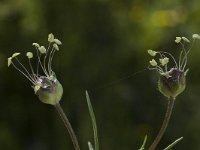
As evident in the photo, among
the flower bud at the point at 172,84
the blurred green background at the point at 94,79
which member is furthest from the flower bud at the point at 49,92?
the blurred green background at the point at 94,79

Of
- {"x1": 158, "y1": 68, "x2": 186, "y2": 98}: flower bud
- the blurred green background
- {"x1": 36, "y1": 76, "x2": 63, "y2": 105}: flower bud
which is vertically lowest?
the blurred green background

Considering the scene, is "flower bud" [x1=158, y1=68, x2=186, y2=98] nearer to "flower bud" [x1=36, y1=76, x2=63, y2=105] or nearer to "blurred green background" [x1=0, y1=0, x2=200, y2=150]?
"flower bud" [x1=36, y1=76, x2=63, y2=105]

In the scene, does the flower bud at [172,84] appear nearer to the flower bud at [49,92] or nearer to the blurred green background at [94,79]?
the flower bud at [49,92]

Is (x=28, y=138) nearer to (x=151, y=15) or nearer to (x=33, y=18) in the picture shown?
(x=33, y=18)

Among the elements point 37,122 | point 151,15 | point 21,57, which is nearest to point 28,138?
point 37,122

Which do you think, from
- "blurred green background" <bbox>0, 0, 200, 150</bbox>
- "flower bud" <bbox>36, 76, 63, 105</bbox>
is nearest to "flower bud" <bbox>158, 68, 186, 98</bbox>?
"flower bud" <bbox>36, 76, 63, 105</bbox>

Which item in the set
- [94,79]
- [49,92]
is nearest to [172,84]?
[49,92]
